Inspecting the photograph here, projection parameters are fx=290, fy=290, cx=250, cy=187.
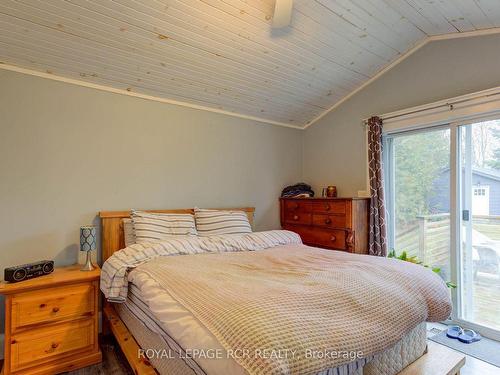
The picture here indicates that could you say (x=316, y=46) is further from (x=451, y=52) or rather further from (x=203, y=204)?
(x=203, y=204)

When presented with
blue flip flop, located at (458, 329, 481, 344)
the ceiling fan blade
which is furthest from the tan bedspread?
the ceiling fan blade

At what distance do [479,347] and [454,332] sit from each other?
194 mm

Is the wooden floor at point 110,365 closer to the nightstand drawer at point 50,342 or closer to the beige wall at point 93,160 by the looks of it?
the nightstand drawer at point 50,342

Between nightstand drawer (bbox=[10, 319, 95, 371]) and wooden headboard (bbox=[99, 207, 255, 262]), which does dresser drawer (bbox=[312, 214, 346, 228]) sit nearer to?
wooden headboard (bbox=[99, 207, 255, 262])

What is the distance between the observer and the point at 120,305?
2.08 m

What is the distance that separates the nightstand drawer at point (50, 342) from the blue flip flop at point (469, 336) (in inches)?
110

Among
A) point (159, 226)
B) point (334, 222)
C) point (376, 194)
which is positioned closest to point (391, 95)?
point (376, 194)

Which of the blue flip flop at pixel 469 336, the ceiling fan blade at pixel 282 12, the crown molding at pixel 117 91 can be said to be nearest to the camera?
the ceiling fan blade at pixel 282 12

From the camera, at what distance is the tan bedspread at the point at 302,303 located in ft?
2.97

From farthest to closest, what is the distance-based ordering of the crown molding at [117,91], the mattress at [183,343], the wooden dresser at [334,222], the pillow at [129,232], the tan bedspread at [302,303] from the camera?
1. the wooden dresser at [334,222]
2. the pillow at [129,232]
3. the crown molding at [117,91]
4. the mattress at [183,343]
5. the tan bedspread at [302,303]

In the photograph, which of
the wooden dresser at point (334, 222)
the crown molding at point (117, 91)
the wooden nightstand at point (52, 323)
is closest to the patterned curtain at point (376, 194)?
the wooden dresser at point (334, 222)

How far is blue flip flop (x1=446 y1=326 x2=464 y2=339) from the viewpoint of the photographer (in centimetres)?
237

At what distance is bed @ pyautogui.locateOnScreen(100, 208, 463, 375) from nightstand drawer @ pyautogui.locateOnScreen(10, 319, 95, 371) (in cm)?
19

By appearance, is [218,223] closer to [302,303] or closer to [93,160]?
[93,160]
